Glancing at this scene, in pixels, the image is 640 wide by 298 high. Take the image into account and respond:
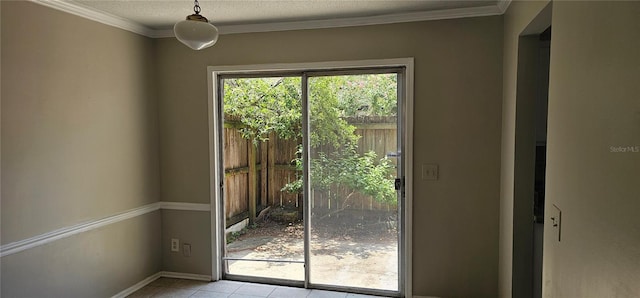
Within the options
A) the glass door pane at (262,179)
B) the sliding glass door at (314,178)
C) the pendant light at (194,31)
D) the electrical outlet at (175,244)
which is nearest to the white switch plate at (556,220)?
the sliding glass door at (314,178)

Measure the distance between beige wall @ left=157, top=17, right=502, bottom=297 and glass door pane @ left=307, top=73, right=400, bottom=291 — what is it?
21cm

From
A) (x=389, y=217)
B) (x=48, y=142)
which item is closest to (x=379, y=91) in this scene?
(x=389, y=217)

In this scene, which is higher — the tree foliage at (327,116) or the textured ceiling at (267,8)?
the textured ceiling at (267,8)

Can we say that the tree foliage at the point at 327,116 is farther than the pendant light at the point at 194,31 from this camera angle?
Yes

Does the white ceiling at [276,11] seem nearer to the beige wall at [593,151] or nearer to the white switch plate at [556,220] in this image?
the beige wall at [593,151]

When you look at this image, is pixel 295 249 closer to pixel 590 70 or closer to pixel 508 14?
pixel 508 14

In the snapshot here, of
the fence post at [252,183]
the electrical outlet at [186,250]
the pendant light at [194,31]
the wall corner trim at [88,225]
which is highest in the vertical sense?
the pendant light at [194,31]

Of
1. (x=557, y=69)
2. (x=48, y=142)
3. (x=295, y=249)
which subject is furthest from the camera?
(x=295, y=249)

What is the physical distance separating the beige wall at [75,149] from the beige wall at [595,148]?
2.90 meters

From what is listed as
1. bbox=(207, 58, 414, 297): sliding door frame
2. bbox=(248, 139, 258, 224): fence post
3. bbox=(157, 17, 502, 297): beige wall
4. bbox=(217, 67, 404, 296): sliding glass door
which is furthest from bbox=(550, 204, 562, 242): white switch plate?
bbox=(248, 139, 258, 224): fence post

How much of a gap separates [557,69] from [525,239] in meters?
1.21

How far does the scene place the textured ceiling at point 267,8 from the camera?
8.83 feet

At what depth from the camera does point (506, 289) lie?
258cm

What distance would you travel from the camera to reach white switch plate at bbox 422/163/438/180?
3.00m
